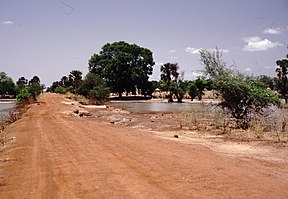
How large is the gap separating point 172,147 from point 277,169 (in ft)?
14.5

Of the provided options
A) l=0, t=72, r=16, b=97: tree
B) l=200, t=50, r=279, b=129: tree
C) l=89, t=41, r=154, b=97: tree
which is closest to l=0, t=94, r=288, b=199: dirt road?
l=200, t=50, r=279, b=129: tree

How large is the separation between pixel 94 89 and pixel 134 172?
5653cm

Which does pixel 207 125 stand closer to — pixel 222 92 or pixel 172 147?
pixel 222 92

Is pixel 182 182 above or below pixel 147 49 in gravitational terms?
below

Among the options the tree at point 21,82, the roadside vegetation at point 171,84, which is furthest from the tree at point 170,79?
the tree at point 21,82

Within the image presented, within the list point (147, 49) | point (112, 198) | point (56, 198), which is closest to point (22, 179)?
point (56, 198)

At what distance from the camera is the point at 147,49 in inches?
3784

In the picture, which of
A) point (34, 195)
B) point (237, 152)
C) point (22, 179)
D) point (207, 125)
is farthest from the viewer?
point (207, 125)

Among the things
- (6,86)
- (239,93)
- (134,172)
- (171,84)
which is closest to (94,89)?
(171,84)

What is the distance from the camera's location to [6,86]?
114m

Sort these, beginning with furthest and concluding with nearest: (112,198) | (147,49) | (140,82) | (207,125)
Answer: (147,49)
(140,82)
(207,125)
(112,198)

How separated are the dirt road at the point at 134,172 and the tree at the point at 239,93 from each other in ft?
28.8

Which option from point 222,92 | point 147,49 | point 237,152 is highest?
point 147,49

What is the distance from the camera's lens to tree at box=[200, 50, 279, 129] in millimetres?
21875
